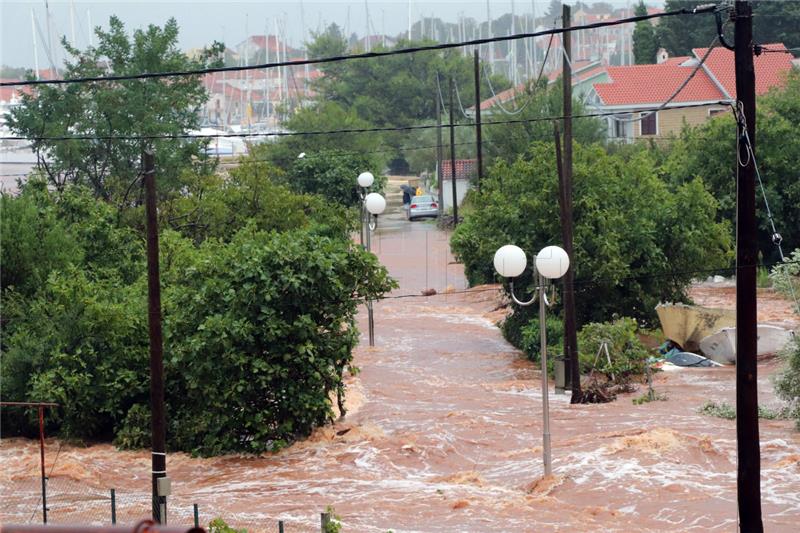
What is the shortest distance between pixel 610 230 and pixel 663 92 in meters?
36.4

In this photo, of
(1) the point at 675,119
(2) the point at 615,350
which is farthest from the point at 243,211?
(1) the point at 675,119

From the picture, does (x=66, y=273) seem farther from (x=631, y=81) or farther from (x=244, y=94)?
(x=244, y=94)

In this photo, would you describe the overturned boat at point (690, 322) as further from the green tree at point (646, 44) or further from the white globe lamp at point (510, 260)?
the green tree at point (646, 44)

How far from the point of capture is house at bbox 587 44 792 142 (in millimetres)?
61281

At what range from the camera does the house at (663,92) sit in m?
61.3

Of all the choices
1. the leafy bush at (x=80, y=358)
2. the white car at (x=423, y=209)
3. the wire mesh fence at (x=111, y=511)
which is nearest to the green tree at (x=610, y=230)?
the leafy bush at (x=80, y=358)

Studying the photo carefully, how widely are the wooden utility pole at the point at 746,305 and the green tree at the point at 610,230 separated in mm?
15161

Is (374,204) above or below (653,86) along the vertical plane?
below

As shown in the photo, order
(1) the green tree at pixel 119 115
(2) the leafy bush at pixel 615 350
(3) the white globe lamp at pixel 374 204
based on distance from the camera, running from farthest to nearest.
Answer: (1) the green tree at pixel 119 115 < (3) the white globe lamp at pixel 374 204 < (2) the leafy bush at pixel 615 350

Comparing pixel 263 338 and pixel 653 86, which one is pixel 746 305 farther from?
pixel 653 86

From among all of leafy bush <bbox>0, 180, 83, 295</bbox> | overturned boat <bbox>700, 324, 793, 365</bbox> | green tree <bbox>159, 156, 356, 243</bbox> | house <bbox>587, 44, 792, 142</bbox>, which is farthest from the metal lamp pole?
house <bbox>587, 44, 792, 142</bbox>

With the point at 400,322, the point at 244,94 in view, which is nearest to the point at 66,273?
the point at 400,322

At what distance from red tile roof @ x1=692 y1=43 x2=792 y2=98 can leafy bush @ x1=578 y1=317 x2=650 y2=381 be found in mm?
39430

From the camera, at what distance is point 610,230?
28.2 meters
